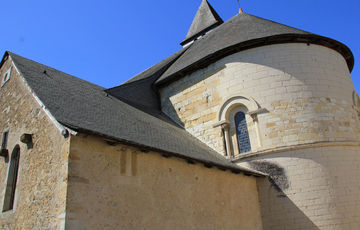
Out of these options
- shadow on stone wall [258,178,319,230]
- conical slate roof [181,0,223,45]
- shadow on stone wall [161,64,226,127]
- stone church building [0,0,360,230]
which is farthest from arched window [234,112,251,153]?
conical slate roof [181,0,223,45]

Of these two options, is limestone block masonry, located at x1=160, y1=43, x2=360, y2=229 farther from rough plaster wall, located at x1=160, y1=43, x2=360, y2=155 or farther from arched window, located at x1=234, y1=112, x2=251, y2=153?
arched window, located at x1=234, y1=112, x2=251, y2=153

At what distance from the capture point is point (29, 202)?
6.38m

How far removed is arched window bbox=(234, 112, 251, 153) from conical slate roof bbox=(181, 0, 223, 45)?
14.1 metres

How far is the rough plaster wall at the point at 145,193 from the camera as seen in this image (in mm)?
5879

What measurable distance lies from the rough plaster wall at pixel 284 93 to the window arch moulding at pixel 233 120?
0.10 m

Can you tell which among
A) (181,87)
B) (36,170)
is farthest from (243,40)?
(36,170)

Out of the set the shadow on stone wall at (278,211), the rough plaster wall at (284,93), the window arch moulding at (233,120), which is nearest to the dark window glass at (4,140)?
the rough plaster wall at (284,93)

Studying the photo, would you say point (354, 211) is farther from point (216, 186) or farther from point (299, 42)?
point (299, 42)

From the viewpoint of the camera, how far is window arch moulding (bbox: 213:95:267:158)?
10.2 m

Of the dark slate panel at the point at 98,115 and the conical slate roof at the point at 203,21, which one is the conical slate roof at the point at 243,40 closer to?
the dark slate panel at the point at 98,115

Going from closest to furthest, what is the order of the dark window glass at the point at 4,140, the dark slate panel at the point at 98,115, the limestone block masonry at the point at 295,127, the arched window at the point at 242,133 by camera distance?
1. the dark slate panel at the point at 98,115
2. the dark window glass at the point at 4,140
3. the limestone block masonry at the point at 295,127
4. the arched window at the point at 242,133

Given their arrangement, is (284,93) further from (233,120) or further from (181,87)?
(181,87)

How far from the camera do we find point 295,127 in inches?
383

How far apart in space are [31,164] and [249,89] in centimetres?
705
